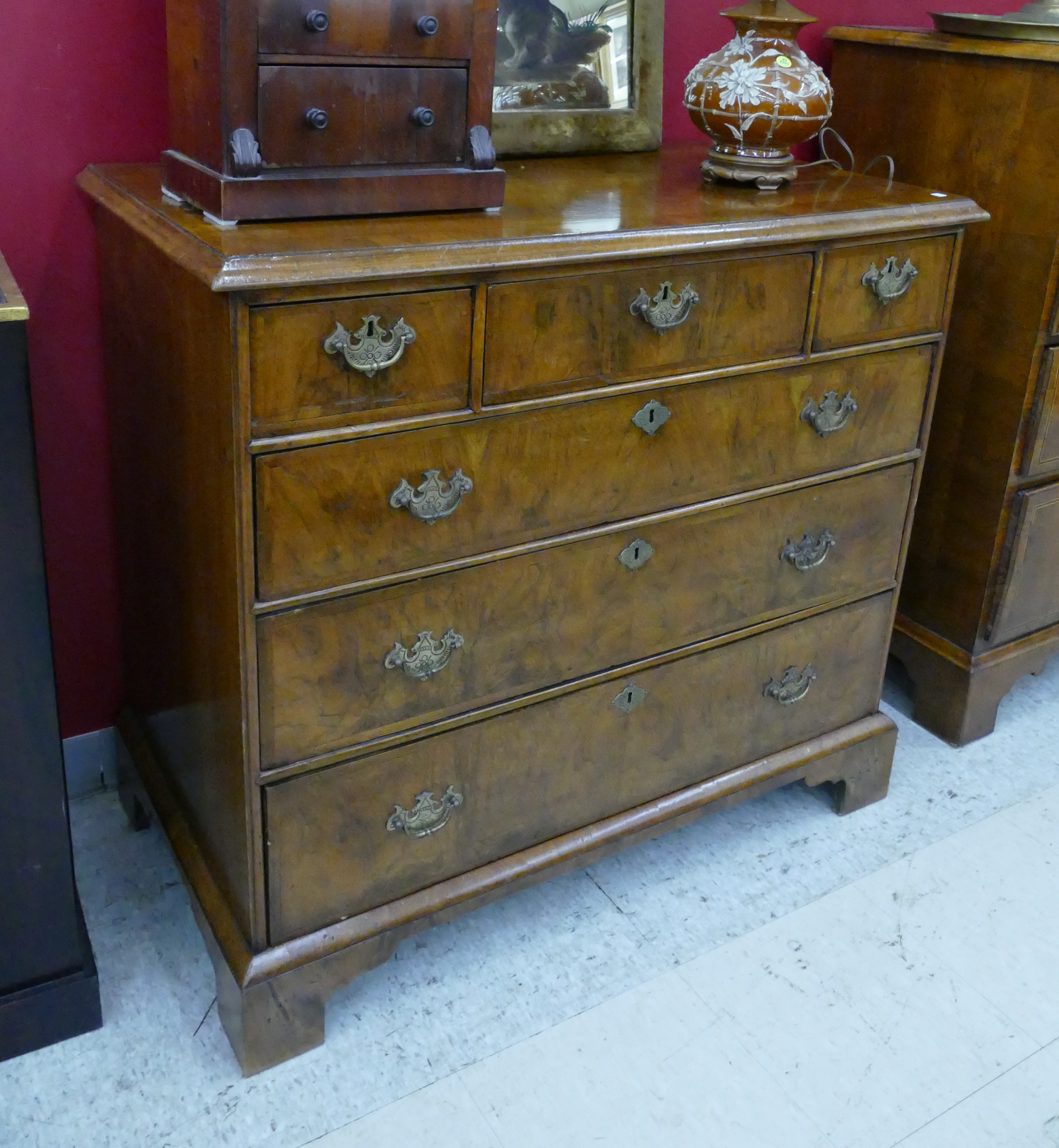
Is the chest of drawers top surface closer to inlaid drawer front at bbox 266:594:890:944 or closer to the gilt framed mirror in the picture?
the gilt framed mirror

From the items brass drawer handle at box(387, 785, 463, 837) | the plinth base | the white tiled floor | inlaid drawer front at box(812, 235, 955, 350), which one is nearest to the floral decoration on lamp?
the plinth base

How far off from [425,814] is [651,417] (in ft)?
2.07

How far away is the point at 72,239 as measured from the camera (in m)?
1.75

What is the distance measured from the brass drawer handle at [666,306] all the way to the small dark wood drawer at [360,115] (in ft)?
0.96

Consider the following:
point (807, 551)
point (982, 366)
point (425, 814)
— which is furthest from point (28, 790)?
point (982, 366)

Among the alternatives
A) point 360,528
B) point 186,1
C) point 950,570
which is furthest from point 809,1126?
point 186,1

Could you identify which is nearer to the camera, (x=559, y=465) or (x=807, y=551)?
(x=559, y=465)

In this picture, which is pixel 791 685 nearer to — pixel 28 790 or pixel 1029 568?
pixel 1029 568

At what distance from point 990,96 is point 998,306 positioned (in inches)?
14.0

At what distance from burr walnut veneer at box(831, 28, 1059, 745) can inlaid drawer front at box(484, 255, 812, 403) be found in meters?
0.64

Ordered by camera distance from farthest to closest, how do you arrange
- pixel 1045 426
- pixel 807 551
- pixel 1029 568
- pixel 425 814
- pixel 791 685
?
pixel 1029 568
pixel 1045 426
pixel 791 685
pixel 807 551
pixel 425 814

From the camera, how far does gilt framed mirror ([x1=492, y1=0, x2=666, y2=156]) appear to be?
192 cm

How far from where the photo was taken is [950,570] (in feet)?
7.80

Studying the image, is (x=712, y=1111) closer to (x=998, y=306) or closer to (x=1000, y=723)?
(x=1000, y=723)
